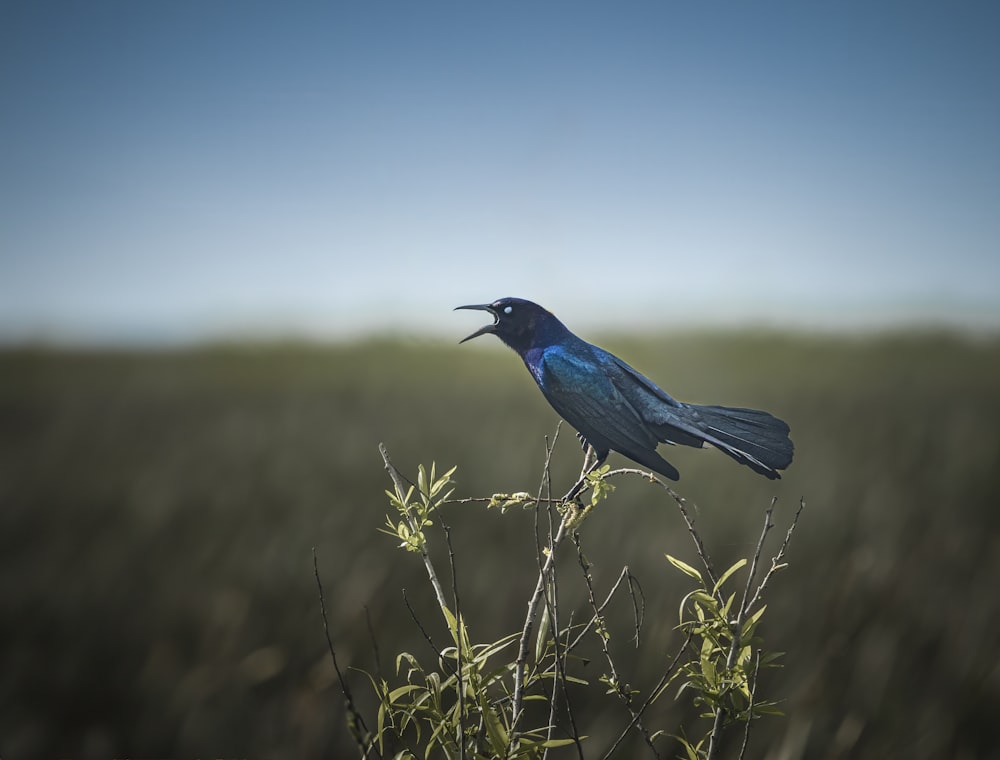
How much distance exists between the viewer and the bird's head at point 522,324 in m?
0.64

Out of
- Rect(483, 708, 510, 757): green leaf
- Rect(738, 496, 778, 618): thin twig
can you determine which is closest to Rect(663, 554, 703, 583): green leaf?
Rect(738, 496, 778, 618): thin twig

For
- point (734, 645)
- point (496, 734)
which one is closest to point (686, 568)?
point (734, 645)

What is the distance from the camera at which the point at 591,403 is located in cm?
60

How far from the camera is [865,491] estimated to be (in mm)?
4715

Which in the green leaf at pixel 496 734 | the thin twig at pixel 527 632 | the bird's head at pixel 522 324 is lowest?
the green leaf at pixel 496 734

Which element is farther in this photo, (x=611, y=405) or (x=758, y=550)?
(x=611, y=405)

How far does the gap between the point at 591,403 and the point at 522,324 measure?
108 millimetres

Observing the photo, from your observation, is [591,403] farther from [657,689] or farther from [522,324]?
[657,689]

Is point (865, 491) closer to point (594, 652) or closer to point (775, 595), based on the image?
point (775, 595)

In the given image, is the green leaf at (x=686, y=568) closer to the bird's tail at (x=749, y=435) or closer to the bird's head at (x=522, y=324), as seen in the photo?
the bird's tail at (x=749, y=435)

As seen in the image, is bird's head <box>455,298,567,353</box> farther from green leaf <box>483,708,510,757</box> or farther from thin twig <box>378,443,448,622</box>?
green leaf <box>483,708,510,757</box>

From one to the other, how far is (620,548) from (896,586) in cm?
142

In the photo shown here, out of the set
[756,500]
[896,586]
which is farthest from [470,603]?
[756,500]

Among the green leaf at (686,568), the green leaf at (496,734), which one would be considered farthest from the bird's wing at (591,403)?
the green leaf at (496,734)
